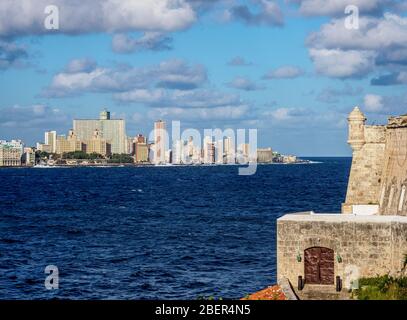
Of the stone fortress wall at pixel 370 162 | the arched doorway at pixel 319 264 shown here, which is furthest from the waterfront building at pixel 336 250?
the stone fortress wall at pixel 370 162

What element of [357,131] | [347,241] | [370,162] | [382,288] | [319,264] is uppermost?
[357,131]

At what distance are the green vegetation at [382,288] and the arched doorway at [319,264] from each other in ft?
4.06

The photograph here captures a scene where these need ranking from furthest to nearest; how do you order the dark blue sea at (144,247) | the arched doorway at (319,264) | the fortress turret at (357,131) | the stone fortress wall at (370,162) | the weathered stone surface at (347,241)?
the dark blue sea at (144,247)
the fortress turret at (357,131)
the stone fortress wall at (370,162)
the arched doorway at (319,264)
the weathered stone surface at (347,241)

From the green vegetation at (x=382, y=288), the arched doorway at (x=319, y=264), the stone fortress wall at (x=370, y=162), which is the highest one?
the stone fortress wall at (x=370, y=162)

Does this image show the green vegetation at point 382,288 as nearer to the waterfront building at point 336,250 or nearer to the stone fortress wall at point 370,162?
the waterfront building at point 336,250

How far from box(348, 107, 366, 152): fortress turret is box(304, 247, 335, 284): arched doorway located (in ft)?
41.1

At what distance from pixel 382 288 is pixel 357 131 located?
14410mm

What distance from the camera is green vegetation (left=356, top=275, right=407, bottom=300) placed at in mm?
24038

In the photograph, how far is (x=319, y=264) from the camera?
87.6ft

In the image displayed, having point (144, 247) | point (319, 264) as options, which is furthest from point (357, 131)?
point (144, 247)

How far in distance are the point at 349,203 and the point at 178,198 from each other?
77.1 metres

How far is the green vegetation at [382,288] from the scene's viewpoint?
24.0m

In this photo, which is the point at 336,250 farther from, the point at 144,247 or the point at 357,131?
the point at 144,247
